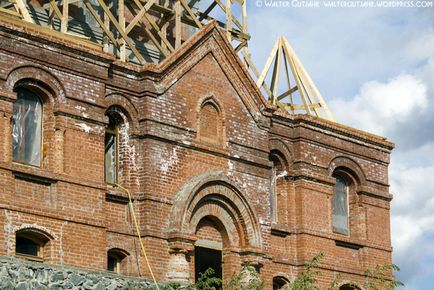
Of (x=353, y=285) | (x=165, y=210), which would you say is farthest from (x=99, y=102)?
(x=353, y=285)

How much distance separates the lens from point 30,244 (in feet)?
85.1

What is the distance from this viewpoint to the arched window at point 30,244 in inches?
1008

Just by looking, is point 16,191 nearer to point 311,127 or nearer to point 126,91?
point 126,91

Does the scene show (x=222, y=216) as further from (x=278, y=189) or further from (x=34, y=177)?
(x=34, y=177)

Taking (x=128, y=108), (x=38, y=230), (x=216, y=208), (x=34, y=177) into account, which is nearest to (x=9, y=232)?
(x=38, y=230)

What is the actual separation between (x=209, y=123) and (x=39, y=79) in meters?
5.24

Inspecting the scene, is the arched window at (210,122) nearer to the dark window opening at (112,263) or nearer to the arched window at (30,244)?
the dark window opening at (112,263)

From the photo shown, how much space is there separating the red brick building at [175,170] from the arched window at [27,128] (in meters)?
0.02

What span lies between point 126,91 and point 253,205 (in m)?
4.50

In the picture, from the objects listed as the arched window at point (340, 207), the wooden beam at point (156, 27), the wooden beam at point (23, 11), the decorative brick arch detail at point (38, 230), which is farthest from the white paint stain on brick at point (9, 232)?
the arched window at point (340, 207)

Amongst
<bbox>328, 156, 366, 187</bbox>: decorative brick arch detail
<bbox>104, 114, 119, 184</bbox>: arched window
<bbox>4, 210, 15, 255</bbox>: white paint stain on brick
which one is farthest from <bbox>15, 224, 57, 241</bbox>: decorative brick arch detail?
<bbox>328, 156, 366, 187</bbox>: decorative brick arch detail

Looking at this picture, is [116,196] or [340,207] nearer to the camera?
[116,196]

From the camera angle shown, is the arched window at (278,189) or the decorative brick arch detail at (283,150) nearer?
the decorative brick arch detail at (283,150)

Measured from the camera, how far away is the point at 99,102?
89.9ft
